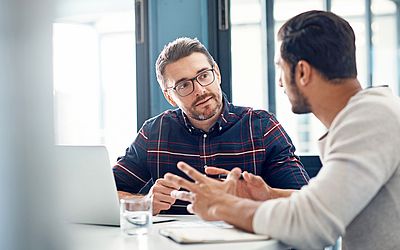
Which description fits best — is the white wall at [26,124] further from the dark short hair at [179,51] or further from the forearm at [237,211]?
the dark short hair at [179,51]

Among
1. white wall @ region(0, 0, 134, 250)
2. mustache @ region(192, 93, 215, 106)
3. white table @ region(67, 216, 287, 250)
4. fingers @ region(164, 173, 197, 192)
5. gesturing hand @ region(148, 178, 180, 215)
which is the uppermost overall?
mustache @ region(192, 93, 215, 106)

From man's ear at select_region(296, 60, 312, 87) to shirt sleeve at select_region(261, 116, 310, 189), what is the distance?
61 centimetres

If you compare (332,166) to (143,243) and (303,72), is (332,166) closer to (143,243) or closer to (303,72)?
(303,72)

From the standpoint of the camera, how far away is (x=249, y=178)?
56.0 inches

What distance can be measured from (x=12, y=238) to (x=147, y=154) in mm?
1684

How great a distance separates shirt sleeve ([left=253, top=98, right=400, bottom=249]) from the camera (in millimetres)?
1033

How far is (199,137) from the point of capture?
1.97 meters

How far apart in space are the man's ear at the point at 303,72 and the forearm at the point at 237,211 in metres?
0.32

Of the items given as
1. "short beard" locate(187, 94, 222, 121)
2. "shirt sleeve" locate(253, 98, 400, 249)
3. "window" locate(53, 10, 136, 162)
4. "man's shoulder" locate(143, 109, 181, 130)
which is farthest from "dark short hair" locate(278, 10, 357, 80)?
"window" locate(53, 10, 136, 162)

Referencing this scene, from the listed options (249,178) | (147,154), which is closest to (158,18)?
(147,154)

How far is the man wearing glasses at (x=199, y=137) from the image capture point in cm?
190

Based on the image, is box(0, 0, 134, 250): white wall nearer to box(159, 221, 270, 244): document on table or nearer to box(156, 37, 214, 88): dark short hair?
box(159, 221, 270, 244): document on table

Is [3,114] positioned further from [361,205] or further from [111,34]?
[111,34]

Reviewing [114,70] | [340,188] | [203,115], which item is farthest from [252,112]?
[114,70]
